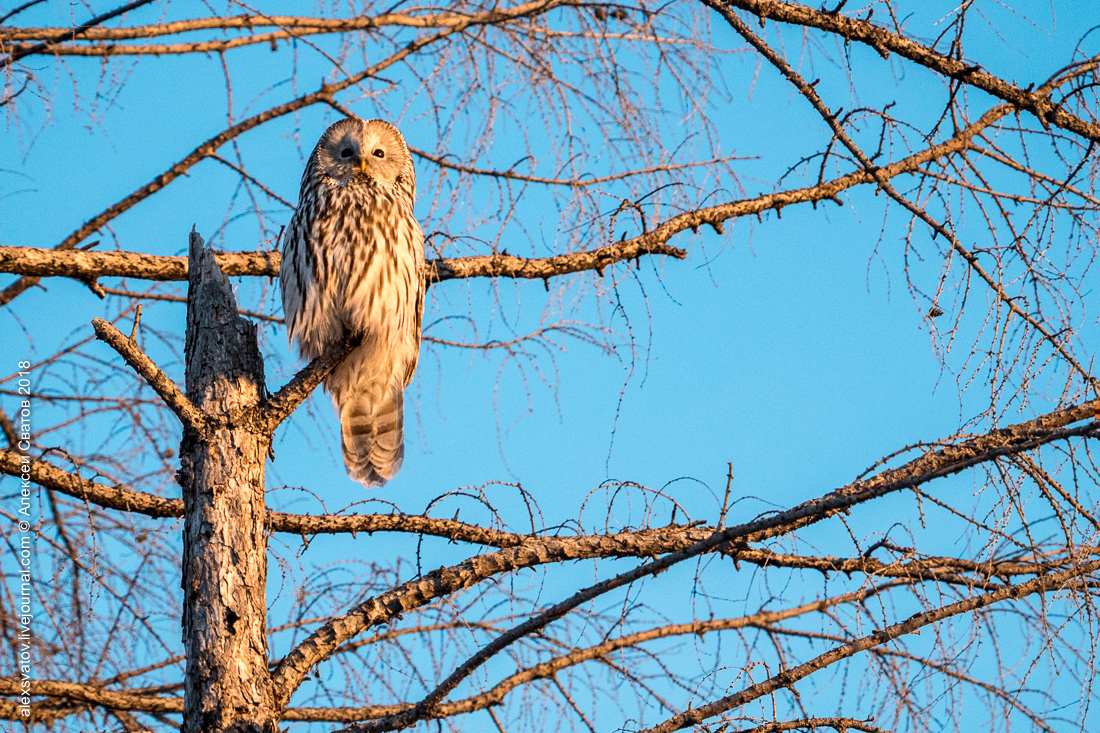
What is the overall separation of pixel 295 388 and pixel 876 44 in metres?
2.13

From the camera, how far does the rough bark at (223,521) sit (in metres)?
2.58

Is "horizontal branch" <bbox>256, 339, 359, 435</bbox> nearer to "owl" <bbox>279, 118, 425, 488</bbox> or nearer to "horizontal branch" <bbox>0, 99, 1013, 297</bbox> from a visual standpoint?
"owl" <bbox>279, 118, 425, 488</bbox>

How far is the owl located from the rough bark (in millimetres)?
808

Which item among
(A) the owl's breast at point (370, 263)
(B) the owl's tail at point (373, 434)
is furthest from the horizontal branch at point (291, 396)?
(B) the owl's tail at point (373, 434)

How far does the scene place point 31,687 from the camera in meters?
3.22

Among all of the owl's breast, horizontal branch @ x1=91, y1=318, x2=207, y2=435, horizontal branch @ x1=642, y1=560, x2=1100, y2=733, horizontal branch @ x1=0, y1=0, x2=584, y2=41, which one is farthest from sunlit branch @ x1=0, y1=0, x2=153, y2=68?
horizontal branch @ x1=642, y1=560, x2=1100, y2=733

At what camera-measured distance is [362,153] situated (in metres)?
4.36

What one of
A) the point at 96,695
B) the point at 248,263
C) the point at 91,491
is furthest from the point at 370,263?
the point at 96,695

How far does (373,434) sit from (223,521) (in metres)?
1.54

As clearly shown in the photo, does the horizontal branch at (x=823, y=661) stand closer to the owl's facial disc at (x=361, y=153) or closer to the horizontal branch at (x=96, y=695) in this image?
the horizontal branch at (x=96, y=695)

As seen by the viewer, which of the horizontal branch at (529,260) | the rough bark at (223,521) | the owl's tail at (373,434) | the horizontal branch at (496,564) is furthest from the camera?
the owl's tail at (373,434)

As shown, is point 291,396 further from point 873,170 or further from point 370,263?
point 873,170

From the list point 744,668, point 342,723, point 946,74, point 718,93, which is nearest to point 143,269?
point 342,723

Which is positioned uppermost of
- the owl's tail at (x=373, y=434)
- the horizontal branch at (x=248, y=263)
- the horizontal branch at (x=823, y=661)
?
the horizontal branch at (x=248, y=263)
